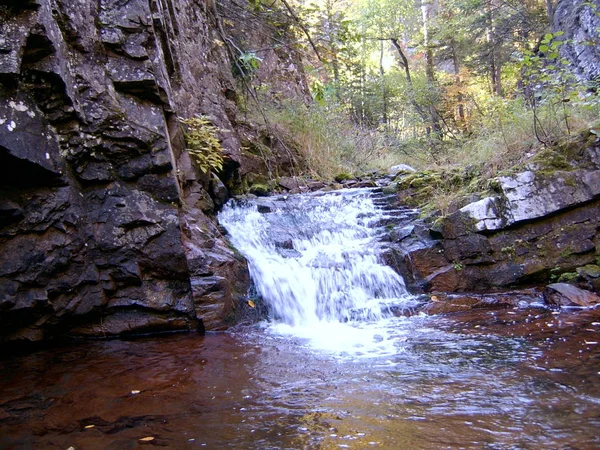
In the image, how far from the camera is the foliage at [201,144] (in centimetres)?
646

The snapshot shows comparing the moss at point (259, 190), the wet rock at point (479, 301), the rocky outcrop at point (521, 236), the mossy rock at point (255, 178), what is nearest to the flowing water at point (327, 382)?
the wet rock at point (479, 301)

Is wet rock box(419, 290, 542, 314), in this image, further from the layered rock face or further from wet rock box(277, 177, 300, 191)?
wet rock box(277, 177, 300, 191)

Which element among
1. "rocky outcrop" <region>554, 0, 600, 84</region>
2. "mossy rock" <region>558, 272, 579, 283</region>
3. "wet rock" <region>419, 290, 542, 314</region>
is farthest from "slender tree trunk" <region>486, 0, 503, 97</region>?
"wet rock" <region>419, 290, 542, 314</region>

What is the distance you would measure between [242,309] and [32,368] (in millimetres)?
2234

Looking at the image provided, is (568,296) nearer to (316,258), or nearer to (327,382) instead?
(316,258)

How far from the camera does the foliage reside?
21.2ft

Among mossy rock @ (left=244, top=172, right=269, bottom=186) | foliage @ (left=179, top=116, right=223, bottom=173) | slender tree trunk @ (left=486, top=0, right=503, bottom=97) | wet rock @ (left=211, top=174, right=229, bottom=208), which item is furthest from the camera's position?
slender tree trunk @ (left=486, top=0, right=503, bottom=97)

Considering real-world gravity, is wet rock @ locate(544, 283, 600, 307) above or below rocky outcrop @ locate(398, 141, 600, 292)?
below

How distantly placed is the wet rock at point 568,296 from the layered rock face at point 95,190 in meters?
3.82

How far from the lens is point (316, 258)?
635 cm

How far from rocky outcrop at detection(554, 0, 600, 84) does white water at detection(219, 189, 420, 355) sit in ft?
22.8

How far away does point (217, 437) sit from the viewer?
2412 millimetres

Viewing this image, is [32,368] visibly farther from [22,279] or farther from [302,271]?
[302,271]

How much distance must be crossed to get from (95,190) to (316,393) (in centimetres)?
345
